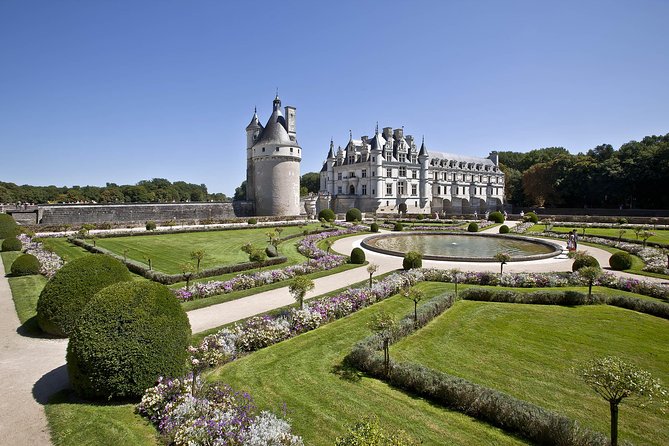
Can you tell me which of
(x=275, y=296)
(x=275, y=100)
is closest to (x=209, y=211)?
(x=275, y=100)

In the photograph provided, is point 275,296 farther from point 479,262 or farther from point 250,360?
point 479,262

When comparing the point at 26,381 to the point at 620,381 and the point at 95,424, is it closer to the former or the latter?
the point at 95,424

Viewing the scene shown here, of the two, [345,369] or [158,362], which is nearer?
[158,362]

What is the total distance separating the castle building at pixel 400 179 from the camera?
5572 centimetres

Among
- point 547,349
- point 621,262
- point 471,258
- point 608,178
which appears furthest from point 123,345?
point 608,178

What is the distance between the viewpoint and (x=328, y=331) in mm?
9062

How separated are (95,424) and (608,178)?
210 ft

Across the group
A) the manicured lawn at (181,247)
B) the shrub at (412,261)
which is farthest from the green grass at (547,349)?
the manicured lawn at (181,247)

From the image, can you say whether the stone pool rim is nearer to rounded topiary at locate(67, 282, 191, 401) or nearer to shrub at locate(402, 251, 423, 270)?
shrub at locate(402, 251, 423, 270)

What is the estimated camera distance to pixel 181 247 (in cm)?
2258

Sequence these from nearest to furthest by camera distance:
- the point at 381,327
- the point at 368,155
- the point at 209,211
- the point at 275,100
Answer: the point at 381,327
the point at 209,211
the point at 275,100
the point at 368,155

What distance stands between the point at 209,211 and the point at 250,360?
38.1 meters

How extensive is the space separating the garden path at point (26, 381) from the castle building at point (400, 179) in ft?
151

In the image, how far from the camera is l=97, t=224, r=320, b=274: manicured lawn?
17891 millimetres
